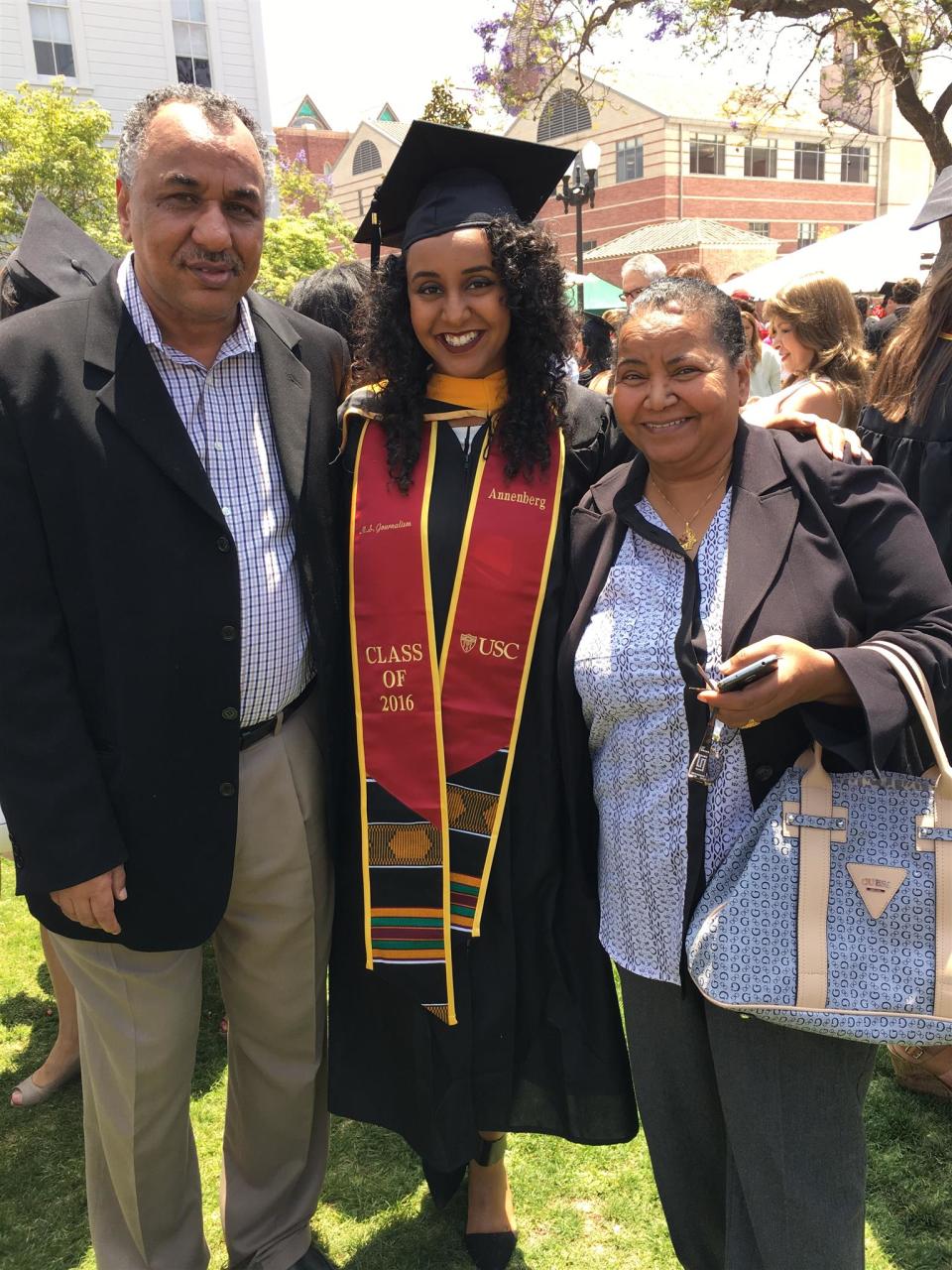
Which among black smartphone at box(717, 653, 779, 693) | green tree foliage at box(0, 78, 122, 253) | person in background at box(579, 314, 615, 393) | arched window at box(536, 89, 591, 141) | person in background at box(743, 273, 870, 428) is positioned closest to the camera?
black smartphone at box(717, 653, 779, 693)

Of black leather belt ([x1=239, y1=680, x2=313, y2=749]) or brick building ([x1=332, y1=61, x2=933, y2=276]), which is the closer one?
black leather belt ([x1=239, y1=680, x2=313, y2=749])

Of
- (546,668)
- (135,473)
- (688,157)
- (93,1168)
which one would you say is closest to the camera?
(135,473)

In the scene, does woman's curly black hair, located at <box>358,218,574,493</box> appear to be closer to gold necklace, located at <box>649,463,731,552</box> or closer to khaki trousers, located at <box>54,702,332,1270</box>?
gold necklace, located at <box>649,463,731,552</box>

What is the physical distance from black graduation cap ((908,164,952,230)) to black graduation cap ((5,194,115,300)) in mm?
1847

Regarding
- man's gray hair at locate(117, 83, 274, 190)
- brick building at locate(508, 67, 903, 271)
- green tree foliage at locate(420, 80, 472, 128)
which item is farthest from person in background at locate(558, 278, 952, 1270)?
brick building at locate(508, 67, 903, 271)

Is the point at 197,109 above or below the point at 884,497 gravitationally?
above

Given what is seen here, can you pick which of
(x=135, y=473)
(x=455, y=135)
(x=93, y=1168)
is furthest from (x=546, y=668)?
(x=93, y=1168)

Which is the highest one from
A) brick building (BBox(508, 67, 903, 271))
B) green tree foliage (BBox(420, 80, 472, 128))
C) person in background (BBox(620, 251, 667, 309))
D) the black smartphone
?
brick building (BBox(508, 67, 903, 271))

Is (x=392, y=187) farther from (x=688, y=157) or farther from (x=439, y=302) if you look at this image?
(x=688, y=157)

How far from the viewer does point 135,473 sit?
180 centimetres

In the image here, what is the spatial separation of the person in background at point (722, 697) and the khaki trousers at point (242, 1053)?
661mm

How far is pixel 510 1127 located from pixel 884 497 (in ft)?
5.04

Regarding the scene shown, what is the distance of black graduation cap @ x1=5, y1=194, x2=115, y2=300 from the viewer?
7.78 ft

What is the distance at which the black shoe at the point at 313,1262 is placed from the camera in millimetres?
2297
